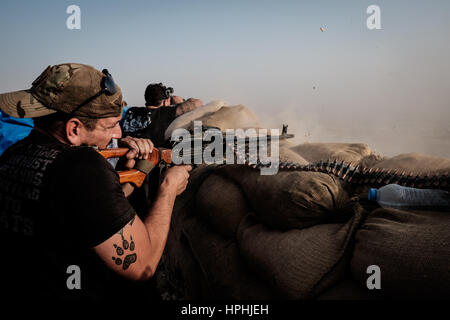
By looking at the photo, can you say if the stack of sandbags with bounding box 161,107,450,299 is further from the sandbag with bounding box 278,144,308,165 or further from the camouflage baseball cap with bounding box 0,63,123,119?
the camouflage baseball cap with bounding box 0,63,123,119

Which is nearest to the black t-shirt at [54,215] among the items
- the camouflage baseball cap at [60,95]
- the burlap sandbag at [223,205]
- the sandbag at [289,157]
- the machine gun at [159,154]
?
the camouflage baseball cap at [60,95]

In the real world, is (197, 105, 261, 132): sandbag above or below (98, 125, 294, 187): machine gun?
above

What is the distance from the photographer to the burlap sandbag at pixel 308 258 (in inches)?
55.8

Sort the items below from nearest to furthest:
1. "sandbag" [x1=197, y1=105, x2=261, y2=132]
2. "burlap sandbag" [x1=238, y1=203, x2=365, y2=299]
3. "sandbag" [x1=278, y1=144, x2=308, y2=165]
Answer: "burlap sandbag" [x1=238, y1=203, x2=365, y2=299]
"sandbag" [x1=278, y1=144, x2=308, y2=165]
"sandbag" [x1=197, y1=105, x2=261, y2=132]

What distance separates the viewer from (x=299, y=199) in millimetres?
1581

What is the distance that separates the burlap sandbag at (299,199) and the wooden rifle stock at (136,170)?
721mm

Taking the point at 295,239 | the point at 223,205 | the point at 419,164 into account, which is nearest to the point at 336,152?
the point at 419,164

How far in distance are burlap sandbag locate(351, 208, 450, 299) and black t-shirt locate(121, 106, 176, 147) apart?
Answer: 3353mm

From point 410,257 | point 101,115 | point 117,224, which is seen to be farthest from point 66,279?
point 410,257

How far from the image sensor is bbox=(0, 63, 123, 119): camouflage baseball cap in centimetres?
116

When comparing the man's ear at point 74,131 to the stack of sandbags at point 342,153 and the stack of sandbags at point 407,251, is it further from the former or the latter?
the stack of sandbags at point 342,153

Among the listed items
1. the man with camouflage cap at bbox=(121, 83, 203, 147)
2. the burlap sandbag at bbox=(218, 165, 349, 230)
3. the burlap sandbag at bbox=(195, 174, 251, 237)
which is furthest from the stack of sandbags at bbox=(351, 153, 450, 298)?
the man with camouflage cap at bbox=(121, 83, 203, 147)

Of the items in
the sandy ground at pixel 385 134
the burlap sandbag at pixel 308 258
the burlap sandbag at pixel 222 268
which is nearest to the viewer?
the burlap sandbag at pixel 308 258

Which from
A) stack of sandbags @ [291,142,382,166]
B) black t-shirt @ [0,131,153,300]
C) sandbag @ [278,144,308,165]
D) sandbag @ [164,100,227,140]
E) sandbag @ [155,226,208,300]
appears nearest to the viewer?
black t-shirt @ [0,131,153,300]
